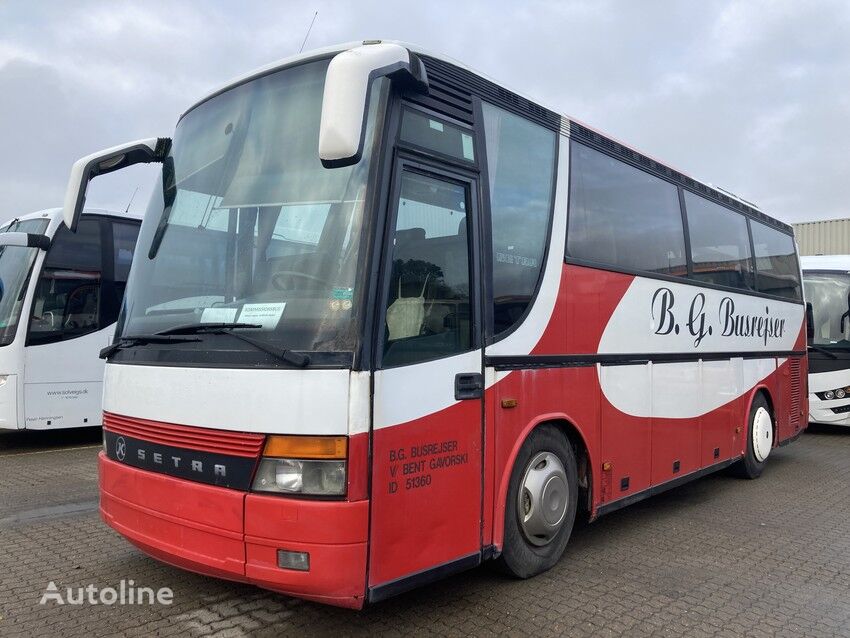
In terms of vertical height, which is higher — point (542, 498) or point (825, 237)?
point (825, 237)

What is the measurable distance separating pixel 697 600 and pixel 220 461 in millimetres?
3126

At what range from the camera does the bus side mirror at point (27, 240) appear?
7.29 meters

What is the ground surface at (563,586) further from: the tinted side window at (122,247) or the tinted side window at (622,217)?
the tinted side window at (122,247)

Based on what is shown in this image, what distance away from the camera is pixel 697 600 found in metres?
4.49

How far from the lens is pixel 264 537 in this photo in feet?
10.9

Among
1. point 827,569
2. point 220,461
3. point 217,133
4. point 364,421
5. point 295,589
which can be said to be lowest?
point 827,569

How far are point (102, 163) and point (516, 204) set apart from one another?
9.27ft

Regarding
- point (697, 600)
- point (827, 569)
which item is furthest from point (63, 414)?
point (827, 569)

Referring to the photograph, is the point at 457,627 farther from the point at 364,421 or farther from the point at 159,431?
the point at 159,431

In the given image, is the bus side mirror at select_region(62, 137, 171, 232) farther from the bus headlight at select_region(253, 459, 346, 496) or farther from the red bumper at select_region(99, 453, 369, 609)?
the bus headlight at select_region(253, 459, 346, 496)

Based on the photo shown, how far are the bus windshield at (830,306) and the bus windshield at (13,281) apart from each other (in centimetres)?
1288

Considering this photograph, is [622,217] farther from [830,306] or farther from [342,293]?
[830,306]

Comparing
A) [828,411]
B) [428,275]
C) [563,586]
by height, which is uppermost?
[428,275]

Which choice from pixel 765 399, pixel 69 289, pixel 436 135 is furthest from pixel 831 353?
pixel 69 289
